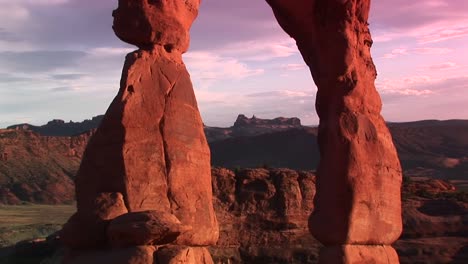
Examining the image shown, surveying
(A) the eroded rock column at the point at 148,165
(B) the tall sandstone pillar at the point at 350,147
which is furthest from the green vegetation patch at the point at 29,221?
(A) the eroded rock column at the point at 148,165

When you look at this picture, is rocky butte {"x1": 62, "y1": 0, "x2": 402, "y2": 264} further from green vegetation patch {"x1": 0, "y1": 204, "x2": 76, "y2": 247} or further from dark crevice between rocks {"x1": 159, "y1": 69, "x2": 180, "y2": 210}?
green vegetation patch {"x1": 0, "y1": 204, "x2": 76, "y2": 247}

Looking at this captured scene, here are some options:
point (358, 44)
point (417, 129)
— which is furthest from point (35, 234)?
point (417, 129)

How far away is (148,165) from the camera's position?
31.2 feet

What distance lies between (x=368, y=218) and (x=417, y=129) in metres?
83.2

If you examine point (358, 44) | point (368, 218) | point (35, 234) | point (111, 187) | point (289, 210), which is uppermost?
point (358, 44)

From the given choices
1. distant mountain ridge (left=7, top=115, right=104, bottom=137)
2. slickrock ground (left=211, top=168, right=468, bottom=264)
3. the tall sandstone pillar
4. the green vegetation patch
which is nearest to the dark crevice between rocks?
the tall sandstone pillar

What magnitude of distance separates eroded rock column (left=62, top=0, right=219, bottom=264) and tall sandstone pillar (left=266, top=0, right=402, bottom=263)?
2073 mm

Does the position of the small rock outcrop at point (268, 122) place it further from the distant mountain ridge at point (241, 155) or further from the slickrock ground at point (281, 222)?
the slickrock ground at point (281, 222)

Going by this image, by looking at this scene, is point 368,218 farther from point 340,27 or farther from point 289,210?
point 289,210

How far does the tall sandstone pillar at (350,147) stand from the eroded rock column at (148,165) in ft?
6.80

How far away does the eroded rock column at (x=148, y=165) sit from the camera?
332 inches

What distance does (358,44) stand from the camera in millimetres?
11859

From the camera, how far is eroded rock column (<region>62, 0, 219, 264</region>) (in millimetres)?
8438

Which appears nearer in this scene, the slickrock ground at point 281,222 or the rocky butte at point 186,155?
the rocky butte at point 186,155
